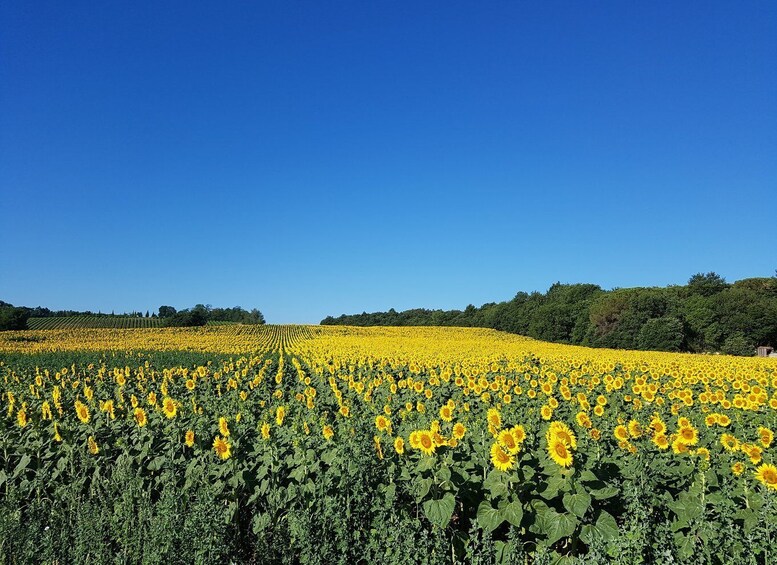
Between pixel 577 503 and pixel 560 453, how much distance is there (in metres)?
0.47

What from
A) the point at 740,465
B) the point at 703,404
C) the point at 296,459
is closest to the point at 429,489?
the point at 296,459

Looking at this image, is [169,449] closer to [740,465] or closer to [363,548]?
[363,548]

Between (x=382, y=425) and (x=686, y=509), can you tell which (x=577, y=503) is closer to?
(x=686, y=509)

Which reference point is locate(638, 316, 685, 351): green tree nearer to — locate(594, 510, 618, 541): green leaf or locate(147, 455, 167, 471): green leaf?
locate(594, 510, 618, 541): green leaf

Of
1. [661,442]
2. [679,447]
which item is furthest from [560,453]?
[661,442]

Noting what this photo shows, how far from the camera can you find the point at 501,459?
4.51 m

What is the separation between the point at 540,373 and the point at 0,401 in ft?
45.8

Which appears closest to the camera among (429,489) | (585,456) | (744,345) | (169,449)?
(429,489)

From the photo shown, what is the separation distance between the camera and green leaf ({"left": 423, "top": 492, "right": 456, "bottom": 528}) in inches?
165

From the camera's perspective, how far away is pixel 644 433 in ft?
22.7

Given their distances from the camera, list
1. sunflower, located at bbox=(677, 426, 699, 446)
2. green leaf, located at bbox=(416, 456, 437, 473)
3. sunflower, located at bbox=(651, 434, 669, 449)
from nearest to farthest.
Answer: green leaf, located at bbox=(416, 456, 437, 473) < sunflower, located at bbox=(677, 426, 699, 446) < sunflower, located at bbox=(651, 434, 669, 449)

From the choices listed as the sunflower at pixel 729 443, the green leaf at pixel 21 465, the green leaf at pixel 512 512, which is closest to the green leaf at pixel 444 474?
the green leaf at pixel 512 512

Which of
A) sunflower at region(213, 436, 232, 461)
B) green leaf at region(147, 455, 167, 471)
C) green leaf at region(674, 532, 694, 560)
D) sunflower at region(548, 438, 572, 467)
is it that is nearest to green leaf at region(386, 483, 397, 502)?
sunflower at region(548, 438, 572, 467)

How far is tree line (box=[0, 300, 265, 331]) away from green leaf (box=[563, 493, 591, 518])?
79.8 m
